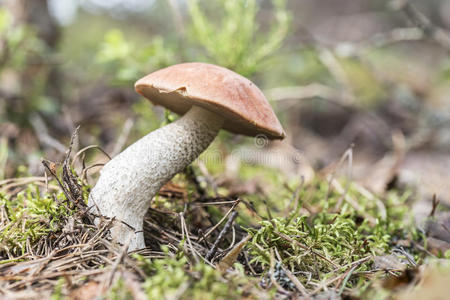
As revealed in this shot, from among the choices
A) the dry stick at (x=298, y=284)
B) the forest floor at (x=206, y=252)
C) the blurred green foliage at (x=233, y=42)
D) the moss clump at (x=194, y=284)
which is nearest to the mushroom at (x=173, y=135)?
the forest floor at (x=206, y=252)

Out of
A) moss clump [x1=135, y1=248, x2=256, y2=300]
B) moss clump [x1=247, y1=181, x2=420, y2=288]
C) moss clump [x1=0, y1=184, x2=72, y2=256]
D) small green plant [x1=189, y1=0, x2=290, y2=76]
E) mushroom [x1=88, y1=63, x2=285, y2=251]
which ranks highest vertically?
small green plant [x1=189, y1=0, x2=290, y2=76]

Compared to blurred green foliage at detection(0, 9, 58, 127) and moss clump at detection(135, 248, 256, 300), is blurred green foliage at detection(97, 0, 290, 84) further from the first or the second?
moss clump at detection(135, 248, 256, 300)

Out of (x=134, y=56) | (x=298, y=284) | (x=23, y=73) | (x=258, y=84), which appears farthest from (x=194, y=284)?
(x=258, y=84)

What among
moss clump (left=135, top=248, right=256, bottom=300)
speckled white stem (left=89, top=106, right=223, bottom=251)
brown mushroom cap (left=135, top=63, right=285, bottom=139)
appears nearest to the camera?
moss clump (left=135, top=248, right=256, bottom=300)

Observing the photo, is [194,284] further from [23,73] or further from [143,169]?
[23,73]

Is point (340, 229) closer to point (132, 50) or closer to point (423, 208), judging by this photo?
point (423, 208)

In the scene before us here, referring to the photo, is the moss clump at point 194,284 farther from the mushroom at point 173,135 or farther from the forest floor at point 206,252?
the mushroom at point 173,135

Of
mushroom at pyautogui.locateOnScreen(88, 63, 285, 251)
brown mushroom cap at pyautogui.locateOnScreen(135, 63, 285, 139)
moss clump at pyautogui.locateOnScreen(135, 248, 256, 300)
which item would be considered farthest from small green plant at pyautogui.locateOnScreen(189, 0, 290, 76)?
moss clump at pyautogui.locateOnScreen(135, 248, 256, 300)
